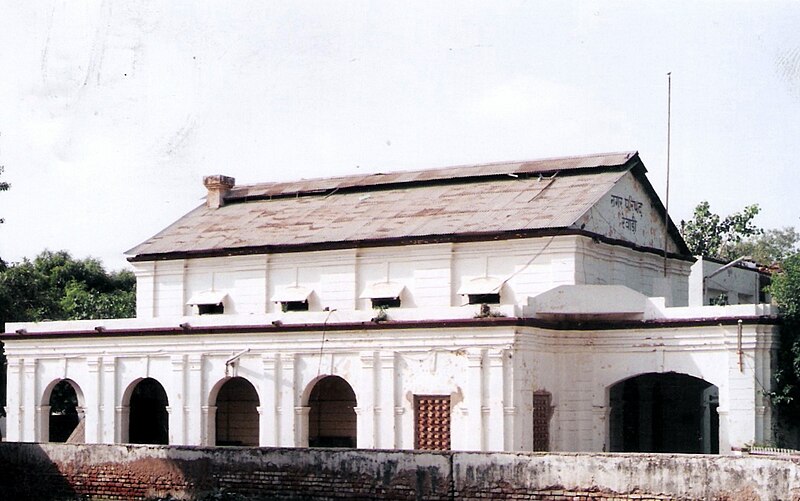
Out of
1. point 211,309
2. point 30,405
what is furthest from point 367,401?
point 30,405

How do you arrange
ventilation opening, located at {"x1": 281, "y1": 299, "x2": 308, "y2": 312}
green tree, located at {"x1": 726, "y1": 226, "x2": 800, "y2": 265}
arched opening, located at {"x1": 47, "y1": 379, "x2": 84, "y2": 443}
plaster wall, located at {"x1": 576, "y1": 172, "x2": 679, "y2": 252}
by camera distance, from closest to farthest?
plaster wall, located at {"x1": 576, "y1": 172, "x2": 679, "y2": 252}
ventilation opening, located at {"x1": 281, "y1": 299, "x2": 308, "y2": 312}
arched opening, located at {"x1": 47, "y1": 379, "x2": 84, "y2": 443}
green tree, located at {"x1": 726, "y1": 226, "x2": 800, "y2": 265}

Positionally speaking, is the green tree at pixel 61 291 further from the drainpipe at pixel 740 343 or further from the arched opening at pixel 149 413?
the drainpipe at pixel 740 343

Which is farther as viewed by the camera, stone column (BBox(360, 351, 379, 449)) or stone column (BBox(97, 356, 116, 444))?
stone column (BBox(97, 356, 116, 444))

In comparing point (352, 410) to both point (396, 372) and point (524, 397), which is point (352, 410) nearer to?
point (396, 372)

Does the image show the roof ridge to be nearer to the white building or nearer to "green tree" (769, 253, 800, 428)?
the white building

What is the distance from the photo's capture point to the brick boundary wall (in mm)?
23391

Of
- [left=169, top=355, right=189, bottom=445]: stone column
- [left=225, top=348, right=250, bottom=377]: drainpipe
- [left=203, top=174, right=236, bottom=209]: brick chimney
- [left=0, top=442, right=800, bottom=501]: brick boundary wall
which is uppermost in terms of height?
[left=203, top=174, right=236, bottom=209]: brick chimney

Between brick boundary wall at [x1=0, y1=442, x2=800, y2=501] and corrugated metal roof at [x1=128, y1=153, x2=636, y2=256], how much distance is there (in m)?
12.7

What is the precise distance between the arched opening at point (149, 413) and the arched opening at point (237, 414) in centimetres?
208

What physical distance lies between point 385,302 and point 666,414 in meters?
8.20

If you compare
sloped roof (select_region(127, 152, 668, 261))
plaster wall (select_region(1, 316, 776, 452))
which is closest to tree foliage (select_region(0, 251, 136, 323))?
sloped roof (select_region(127, 152, 668, 261))

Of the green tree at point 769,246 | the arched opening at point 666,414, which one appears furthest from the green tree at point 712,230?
the arched opening at point 666,414

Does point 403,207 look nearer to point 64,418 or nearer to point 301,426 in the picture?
point 301,426

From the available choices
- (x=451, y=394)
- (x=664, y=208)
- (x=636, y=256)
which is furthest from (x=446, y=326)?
(x=664, y=208)
